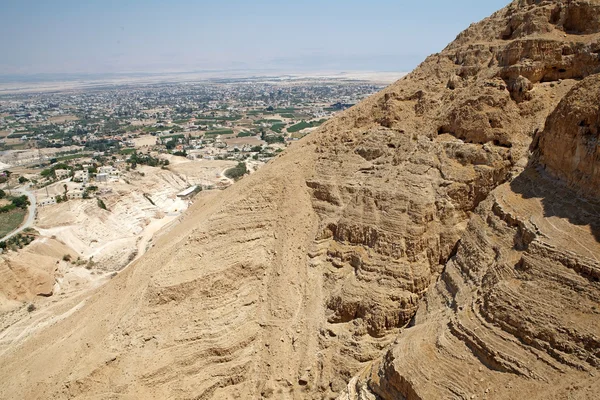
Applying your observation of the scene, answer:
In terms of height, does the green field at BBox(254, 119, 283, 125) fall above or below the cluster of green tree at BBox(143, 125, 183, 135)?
above

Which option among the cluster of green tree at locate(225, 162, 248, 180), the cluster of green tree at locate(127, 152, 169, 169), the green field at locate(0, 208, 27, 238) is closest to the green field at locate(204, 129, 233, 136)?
the cluster of green tree at locate(127, 152, 169, 169)

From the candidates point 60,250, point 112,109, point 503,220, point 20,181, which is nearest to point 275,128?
point 20,181

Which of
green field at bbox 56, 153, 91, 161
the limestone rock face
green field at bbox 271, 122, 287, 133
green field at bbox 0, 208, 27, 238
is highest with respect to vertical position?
the limestone rock face

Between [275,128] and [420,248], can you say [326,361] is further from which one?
[275,128]

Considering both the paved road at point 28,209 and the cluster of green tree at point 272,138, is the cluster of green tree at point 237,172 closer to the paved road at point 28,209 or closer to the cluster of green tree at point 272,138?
the paved road at point 28,209

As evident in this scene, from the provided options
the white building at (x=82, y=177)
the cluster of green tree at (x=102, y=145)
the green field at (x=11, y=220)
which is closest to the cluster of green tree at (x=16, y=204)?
the green field at (x=11, y=220)

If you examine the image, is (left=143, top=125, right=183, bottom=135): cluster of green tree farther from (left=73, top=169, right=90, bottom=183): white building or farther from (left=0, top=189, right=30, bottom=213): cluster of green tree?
(left=0, top=189, right=30, bottom=213): cluster of green tree
